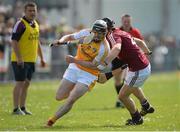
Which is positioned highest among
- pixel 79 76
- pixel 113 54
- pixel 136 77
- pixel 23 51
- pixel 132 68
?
pixel 113 54

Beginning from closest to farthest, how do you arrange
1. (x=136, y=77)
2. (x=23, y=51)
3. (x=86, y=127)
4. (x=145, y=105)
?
1. (x=86, y=127)
2. (x=136, y=77)
3. (x=145, y=105)
4. (x=23, y=51)

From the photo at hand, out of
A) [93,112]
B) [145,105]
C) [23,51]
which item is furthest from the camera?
[93,112]

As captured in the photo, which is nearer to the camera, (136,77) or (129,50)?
(129,50)

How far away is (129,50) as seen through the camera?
15711 mm

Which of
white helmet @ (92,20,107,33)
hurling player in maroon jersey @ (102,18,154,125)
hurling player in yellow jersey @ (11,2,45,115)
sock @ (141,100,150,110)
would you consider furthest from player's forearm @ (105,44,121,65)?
hurling player in yellow jersey @ (11,2,45,115)

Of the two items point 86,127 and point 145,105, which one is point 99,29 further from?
point 145,105

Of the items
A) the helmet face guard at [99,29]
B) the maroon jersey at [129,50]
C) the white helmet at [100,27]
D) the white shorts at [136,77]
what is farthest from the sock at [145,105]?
the white helmet at [100,27]

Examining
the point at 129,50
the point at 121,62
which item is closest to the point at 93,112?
the point at 121,62

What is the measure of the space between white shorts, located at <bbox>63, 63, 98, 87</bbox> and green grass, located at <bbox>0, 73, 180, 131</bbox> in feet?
2.84

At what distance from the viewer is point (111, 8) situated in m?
46.1

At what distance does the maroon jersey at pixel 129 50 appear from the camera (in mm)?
15234

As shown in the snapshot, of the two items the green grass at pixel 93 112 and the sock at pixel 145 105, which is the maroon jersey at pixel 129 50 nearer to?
the sock at pixel 145 105

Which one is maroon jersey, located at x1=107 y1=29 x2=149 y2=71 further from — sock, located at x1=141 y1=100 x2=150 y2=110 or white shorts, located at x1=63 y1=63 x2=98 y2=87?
sock, located at x1=141 y1=100 x2=150 y2=110

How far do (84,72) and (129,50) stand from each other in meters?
1.12
